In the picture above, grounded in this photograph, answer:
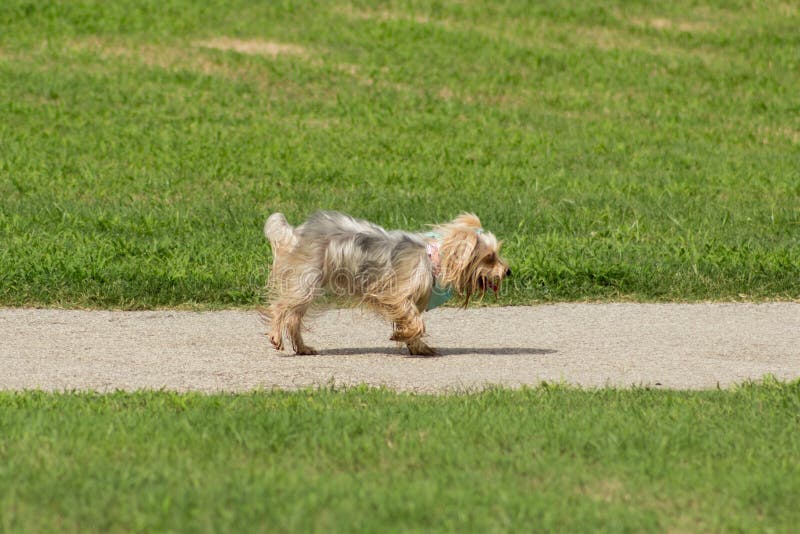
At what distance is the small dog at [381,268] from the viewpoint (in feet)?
28.9

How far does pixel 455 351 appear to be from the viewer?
9367mm

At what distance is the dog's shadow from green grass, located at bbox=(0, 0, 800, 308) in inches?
56.1

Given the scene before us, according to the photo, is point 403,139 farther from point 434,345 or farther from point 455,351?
point 455,351

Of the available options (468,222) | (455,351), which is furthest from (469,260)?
(455,351)

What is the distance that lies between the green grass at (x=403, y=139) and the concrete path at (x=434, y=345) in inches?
21.2

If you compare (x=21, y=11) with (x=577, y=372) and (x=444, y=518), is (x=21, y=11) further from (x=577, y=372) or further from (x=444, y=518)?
(x=444, y=518)

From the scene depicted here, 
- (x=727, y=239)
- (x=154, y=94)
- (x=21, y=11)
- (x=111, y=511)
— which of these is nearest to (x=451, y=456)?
(x=111, y=511)

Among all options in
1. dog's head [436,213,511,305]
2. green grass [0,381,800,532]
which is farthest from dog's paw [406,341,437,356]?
green grass [0,381,800,532]

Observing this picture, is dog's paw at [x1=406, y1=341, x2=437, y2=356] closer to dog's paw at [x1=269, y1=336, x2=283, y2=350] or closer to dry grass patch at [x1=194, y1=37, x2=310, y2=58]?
dog's paw at [x1=269, y1=336, x2=283, y2=350]

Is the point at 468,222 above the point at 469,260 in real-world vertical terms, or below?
above

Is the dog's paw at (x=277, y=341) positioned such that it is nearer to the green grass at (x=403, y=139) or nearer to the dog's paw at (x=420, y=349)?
the dog's paw at (x=420, y=349)

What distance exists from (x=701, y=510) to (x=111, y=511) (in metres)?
2.36

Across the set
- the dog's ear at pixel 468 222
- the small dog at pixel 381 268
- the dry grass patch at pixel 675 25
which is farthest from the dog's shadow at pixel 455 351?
the dry grass patch at pixel 675 25

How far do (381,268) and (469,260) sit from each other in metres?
0.60
